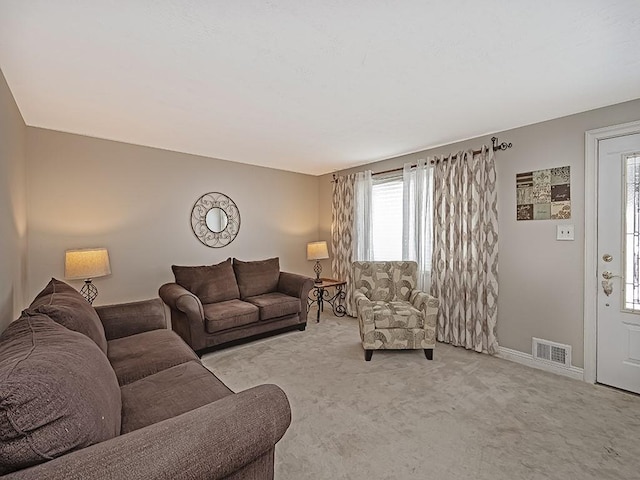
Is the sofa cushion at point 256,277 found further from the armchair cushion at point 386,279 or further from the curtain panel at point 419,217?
the curtain panel at point 419,217

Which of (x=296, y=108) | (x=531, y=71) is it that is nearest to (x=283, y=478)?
(x=296, y=108)

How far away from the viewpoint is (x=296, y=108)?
2.68 meters

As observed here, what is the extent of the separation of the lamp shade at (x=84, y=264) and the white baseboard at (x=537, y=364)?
410 centimetres

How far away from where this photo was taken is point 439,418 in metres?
2.24

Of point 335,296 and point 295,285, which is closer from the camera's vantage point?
point 295,285

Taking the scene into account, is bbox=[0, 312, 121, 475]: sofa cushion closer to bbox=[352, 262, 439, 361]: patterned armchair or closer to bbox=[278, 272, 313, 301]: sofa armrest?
bbox=[352, 262, 439, 361]: patterned armchair

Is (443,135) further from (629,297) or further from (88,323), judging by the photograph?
(88,323)

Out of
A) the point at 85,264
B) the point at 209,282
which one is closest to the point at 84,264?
the point at 85,264

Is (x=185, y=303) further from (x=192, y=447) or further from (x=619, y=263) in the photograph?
(x=619, y=263)

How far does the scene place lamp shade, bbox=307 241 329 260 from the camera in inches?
197

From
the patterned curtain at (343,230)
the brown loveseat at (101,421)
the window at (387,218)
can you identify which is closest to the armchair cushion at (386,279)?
the window at (387,218)

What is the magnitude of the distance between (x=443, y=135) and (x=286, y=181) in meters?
2.61

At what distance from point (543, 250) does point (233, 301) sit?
339 cm

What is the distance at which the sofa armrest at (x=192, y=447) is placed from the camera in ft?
2.71
